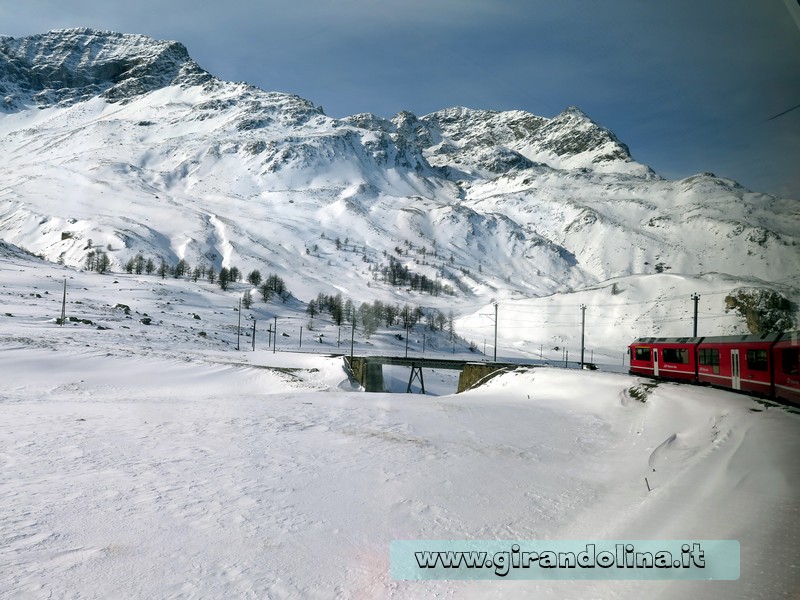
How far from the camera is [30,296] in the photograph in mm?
68188

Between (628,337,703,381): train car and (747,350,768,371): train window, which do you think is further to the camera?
(628,337,703,381): train car

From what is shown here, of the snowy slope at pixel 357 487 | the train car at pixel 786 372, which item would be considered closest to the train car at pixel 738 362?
the train car at pixel 786 372

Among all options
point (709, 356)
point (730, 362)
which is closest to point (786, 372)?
point (730, 362)

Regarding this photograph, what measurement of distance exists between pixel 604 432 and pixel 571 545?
1243 cm

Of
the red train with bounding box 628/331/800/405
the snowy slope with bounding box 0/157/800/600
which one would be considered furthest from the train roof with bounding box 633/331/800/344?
the snowy slope with bounding box 0/157/800/600

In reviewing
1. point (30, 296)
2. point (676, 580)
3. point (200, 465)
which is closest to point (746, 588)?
point (676, 580)

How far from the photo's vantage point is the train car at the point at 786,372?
11.4 meters

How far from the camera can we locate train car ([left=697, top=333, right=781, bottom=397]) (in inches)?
587

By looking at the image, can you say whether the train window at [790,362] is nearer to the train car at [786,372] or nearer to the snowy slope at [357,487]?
the train car at [786,372]

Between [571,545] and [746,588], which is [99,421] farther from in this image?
[746,588]

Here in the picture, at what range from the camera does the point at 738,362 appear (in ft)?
56.3

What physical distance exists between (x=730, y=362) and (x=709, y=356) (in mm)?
2649

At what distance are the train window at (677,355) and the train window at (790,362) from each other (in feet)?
34.4

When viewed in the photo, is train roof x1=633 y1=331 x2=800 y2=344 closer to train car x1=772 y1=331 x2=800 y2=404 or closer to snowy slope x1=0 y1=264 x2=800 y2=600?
train car x1=772 y1=331 x2=800 y2=404
